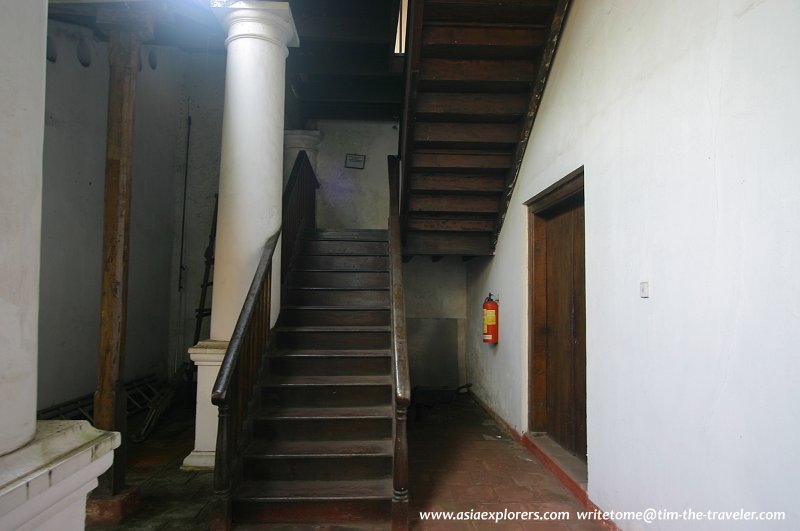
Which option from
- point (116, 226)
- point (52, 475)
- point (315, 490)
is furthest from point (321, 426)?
point (52, 475)

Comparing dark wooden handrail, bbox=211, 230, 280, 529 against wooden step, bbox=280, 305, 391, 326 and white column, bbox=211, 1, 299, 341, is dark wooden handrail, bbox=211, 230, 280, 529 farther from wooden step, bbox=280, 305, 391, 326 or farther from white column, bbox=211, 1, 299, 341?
wooden step, bbox=280, 305, 391, 326

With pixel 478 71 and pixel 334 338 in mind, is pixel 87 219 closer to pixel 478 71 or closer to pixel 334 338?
pixel 334 338

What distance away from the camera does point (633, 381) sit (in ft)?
7.75

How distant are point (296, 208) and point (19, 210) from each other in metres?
4.05

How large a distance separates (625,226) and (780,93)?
1013 millimetres

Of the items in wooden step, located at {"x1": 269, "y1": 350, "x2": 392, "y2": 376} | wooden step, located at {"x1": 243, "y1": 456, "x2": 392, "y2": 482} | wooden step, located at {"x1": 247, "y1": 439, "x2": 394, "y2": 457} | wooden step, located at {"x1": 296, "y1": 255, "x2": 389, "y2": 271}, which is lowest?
wooden step, located at {"x1": 243, "y1": 456, "x2": 392, "y2": 482}

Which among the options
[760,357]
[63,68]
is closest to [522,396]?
[760,357]

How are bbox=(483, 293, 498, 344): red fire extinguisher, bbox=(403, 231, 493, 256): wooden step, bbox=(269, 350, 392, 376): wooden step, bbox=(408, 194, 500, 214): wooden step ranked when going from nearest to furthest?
bbox=(269, 350, 392, 376): wooden step < bbox=(408, 194, 500, 214): wooden step < bbox=(483, 293, 498, 344): red fire extinguisher < bbox=(403, 231, 493, 256): wooden step

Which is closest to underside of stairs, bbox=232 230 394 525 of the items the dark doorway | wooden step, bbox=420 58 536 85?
the dark doorway

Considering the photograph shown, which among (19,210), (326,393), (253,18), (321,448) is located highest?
(253,18)

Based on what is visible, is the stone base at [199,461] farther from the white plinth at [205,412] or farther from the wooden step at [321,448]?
the wooden step at [321,448]

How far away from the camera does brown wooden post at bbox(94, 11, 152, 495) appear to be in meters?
2.88

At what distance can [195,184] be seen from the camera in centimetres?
651

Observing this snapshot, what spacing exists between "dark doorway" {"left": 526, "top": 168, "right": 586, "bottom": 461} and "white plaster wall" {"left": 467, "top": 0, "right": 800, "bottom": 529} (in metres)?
0.40
